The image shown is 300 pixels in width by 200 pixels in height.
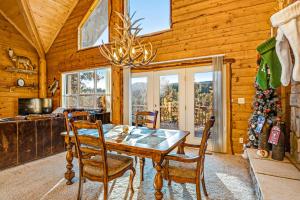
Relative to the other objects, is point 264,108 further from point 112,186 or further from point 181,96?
point 112,186

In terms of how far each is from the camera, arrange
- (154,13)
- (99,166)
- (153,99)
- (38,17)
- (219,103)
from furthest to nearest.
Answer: (38,17) → (154,13) → (153,99) → (219,103) → (99,166)

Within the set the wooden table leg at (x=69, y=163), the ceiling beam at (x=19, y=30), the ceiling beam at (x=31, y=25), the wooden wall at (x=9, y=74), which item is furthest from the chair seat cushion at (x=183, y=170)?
the ceiling beam at (x=19, y=30)

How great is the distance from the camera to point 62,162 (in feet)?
10.2

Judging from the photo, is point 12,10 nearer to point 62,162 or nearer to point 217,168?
point 62,162

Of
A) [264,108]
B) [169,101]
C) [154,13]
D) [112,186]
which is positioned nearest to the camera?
[112,186]

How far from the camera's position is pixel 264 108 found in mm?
2730

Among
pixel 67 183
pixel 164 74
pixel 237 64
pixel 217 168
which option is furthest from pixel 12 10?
pixel 217 168

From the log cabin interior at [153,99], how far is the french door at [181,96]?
0.09 feet

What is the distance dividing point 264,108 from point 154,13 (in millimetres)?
3606

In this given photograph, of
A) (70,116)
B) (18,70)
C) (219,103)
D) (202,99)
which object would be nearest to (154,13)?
(202,99)

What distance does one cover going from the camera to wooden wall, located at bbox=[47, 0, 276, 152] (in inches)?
136

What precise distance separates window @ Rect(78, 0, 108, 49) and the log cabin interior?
34mm

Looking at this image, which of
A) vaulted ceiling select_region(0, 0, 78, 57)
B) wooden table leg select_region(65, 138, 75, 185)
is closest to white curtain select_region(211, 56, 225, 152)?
wooden table leg select_region(65, 138, 75, 185)

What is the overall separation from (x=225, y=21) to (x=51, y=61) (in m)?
6.16
